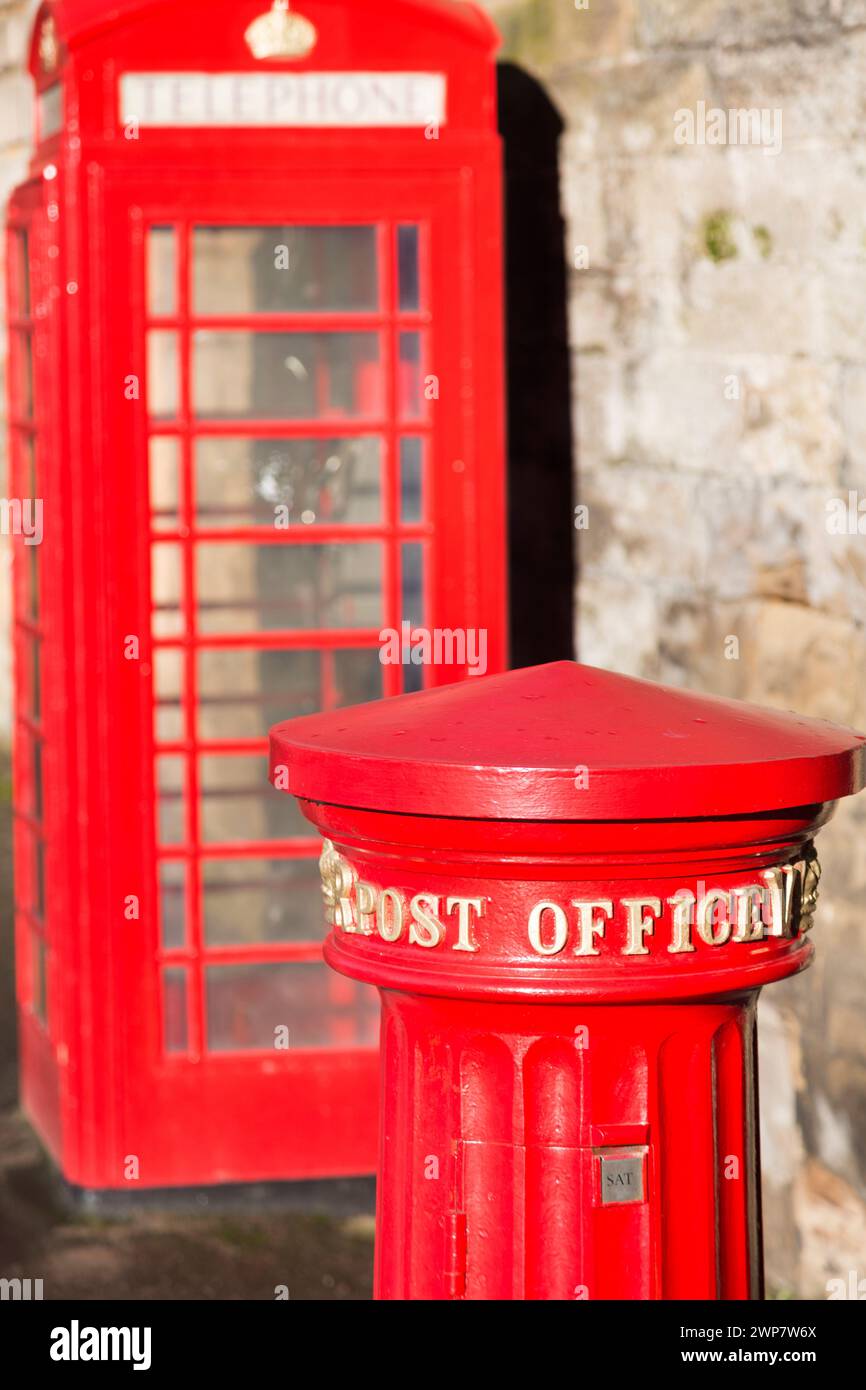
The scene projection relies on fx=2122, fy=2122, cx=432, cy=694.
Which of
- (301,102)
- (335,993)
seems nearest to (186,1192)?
(335,993)

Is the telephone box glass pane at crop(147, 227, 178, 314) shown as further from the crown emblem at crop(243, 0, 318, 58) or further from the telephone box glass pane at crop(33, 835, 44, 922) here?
the telephone box glass pane at crop(33, 835, 44, 922)

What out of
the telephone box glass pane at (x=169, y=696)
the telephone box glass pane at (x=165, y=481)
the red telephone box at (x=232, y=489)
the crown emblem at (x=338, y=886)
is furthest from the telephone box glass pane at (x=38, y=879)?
the crown emblem at (x=338, y=886)

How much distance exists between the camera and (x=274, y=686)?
4.84 metres

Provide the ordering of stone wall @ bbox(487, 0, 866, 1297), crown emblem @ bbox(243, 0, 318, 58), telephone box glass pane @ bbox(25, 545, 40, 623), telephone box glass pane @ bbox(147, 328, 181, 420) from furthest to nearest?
telephone box glass pane @ bbox(25, 545, 40, 623), telephone box glass pane @ bbox(147, 328, 181, 420), crown emblem @ bbox(243, 0, 318, 58), stone wall @ bbox(487, 0, 866, 1297)

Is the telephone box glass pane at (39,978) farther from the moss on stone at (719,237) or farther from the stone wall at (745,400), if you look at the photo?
the moss on stone at (719,237)

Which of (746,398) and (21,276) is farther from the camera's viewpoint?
(21,276)

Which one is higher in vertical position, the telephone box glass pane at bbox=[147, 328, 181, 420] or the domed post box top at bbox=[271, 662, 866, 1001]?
the telephone box glass pane at bbox=[147, 328, 181, 420]

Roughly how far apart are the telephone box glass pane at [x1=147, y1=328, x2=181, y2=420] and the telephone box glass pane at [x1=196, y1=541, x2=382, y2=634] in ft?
1.04

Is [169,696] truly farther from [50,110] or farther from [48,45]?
[48,45]

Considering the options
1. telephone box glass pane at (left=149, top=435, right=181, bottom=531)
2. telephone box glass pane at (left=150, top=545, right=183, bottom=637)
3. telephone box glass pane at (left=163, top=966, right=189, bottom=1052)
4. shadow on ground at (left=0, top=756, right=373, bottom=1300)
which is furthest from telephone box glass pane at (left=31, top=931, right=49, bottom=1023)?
telephone box glass pane at (left=149, top=435, right=181, bottom=531)

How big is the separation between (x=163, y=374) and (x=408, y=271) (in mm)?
588

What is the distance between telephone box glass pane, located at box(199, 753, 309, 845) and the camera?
484 cm

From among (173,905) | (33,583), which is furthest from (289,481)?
(173,905)

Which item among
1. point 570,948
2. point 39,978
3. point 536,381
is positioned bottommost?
point 39,978
